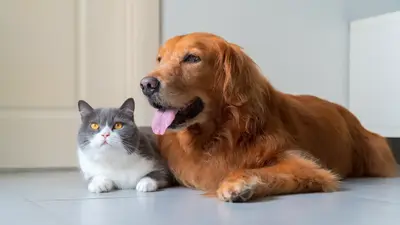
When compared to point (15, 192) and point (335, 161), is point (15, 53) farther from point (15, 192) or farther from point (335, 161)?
point (335, 161)

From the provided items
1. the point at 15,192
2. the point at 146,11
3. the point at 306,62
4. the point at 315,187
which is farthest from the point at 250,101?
the point at 306,62

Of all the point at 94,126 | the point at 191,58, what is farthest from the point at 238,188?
the point at 94,126

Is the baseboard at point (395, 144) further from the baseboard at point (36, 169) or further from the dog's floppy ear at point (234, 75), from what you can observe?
the baseboard at point (36, 169)

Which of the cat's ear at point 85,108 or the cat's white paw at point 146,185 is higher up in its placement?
the cat's ear at point 85,108

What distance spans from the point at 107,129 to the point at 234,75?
1.40ft

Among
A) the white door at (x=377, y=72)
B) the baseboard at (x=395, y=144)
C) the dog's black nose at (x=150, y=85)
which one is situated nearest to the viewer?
the dog's black nose at (x=150, y=85)

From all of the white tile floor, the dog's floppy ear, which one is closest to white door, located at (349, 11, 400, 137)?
the white tile floor

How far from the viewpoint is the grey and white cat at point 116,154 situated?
1931 millimetres

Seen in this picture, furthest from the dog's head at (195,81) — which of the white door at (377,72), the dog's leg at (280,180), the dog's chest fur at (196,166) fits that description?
the white door at (377,72)

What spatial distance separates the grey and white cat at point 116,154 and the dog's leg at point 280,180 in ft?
1.05

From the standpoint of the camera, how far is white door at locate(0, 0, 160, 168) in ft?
9.04

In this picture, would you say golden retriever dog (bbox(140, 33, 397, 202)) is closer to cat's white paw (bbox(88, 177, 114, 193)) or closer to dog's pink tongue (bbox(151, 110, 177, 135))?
dog's pink tongue (bbox(151, 110, 177, 135))

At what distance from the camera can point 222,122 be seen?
191cm

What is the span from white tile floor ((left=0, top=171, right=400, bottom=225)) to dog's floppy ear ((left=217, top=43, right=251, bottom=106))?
31 centimetres
